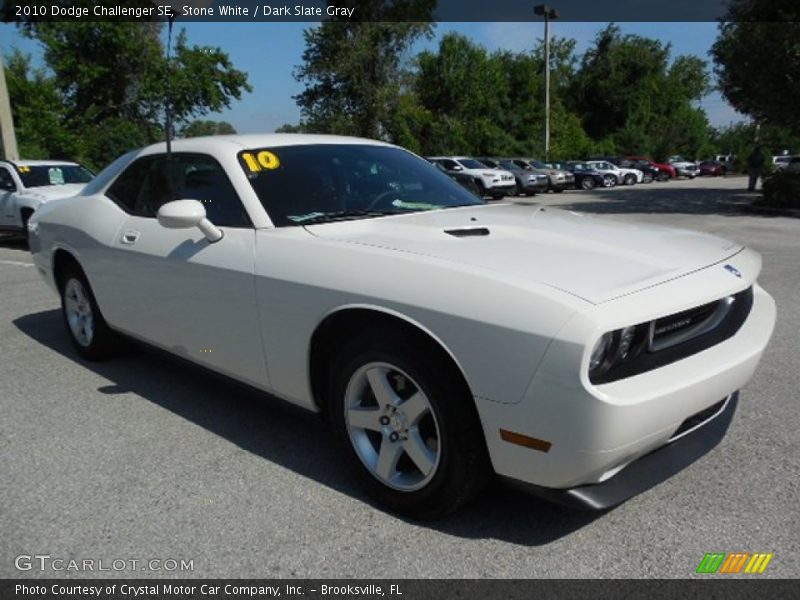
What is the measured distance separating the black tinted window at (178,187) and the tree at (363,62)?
35.0m

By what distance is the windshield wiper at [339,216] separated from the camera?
3107 mm

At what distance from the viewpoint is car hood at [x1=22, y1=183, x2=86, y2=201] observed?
1114cm

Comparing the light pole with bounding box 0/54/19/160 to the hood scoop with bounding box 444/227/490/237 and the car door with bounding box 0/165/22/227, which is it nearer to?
the car door with bounding box 0/165/22/227

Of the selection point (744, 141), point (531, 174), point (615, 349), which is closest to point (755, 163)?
point (531, 174)

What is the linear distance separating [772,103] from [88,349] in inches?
660

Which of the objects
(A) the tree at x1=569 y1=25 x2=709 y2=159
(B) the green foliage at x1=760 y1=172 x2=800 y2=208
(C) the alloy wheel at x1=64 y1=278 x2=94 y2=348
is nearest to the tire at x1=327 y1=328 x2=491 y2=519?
(C) the alloy wheel at x1=64 y1=278 x2=94 y2=348

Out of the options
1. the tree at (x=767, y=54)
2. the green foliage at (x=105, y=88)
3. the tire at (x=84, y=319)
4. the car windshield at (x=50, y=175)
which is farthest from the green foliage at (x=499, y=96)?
the tire at (x=84, y=319)

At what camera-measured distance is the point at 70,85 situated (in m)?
30.7

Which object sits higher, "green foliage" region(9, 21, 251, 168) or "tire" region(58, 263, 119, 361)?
"green foliage" region(9, 21, 251, 168)

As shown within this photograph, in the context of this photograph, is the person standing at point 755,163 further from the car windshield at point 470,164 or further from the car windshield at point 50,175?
the car windshield at point 50,175

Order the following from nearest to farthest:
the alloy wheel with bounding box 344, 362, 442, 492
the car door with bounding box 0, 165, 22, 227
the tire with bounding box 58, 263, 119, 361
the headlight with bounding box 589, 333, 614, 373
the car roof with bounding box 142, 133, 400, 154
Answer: the headlight with bounding box 589, 333, 614, 373 < the alloy wheel with bounding box 344, 362, 442, 492 < the car roof with bounding box 142, 133, 400, 154 < the tire with bounding box 58, 263, 119, 361 < the car door with bounding box 0, 165, 22, 227

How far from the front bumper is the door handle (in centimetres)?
267

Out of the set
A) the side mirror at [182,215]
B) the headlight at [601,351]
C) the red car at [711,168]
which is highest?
the side mirror at [182,215]

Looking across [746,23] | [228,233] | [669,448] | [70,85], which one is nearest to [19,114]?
[70,85]
